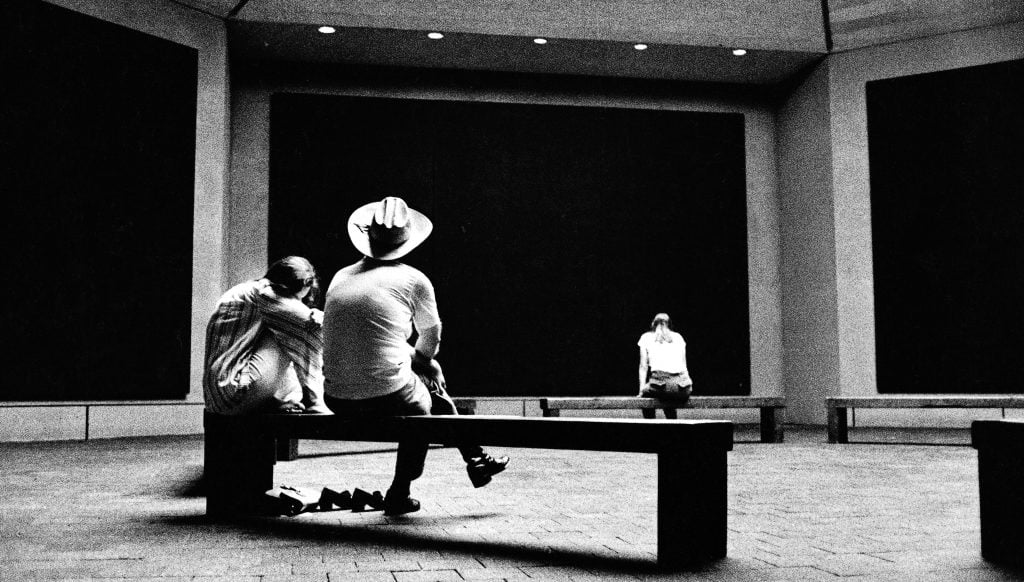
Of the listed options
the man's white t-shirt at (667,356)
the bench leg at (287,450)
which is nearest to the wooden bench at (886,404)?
the man's white t-shirt at (667,356)

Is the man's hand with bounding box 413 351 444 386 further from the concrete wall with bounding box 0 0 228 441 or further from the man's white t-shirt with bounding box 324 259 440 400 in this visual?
the concrete wall with bounding box 0 0 228 441

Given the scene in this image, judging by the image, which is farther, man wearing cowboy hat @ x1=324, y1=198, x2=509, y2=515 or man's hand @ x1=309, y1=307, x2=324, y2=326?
man's hand @ x1=309, y1=307, x2=324, y2=326

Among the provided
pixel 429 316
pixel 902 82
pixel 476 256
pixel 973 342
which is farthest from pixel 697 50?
pixel 429 316

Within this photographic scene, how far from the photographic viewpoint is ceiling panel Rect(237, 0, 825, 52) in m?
13.0

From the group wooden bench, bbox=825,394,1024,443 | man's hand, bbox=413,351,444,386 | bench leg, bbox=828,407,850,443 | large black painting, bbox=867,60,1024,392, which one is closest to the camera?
man's hand, bbox=413,351,444,386

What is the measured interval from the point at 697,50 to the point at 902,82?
119 inches

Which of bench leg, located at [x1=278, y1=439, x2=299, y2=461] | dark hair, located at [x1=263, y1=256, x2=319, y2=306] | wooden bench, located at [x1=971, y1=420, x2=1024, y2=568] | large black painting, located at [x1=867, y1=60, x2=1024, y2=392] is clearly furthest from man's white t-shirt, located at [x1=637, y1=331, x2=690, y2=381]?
wooden bench, located at [x1=971, y1=420, x2=1024, y2=568]

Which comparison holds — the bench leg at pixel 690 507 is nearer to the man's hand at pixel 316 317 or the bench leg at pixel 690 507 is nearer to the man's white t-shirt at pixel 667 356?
the man's hand at pixel 316 317

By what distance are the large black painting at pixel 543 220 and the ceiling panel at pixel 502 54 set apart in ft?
2.12

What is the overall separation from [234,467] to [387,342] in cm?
101

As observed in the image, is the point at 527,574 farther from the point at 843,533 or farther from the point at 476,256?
the point at 476,256

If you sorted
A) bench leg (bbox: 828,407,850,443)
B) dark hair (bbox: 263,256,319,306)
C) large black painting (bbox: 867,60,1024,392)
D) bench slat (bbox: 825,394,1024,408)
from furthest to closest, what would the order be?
large black painting (bbox: 867,60,1024,392) < bench leg (bbox: 828,407,850,443) < bench slat (bbox: 825,394,1024,408) < dark hair (bbox: 263,256,319,306)

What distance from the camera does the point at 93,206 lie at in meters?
11.3

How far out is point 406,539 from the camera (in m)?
4.09
